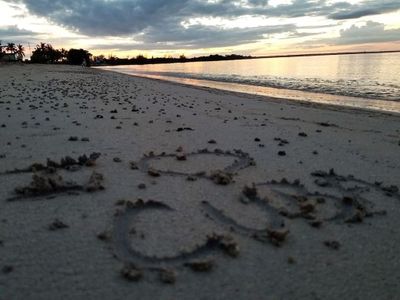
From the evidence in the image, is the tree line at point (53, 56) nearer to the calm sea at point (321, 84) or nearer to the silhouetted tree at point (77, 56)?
the silhouetted tree at point (77, 56)

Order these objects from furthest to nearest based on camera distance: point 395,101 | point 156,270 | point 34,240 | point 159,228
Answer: point 395,101
point 159,228
point 34,240
point 156,270

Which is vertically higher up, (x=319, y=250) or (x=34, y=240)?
(x=34, y=240)

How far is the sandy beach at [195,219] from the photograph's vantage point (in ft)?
8.98

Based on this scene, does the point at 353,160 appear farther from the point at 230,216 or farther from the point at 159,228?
the point at 159,228

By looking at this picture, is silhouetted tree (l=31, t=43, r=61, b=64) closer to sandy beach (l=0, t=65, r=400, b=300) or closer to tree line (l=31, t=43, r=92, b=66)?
tree line (l=31, t=43, r=92, b=66)

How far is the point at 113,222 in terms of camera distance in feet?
11.6

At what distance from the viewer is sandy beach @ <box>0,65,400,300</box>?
8.98 ft

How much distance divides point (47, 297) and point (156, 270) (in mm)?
Result: 789

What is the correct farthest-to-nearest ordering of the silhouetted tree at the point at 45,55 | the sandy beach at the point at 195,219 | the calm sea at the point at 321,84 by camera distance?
the silhouetted tree at the point at 45,55
the calm sea at the point at 321,84
the sandy beach at the point at 195,219

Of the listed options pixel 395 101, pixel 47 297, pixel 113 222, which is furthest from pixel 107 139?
pixel 395 101

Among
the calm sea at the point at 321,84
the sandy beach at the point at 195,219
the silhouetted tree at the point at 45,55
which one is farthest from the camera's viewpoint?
the silhouetted tree at the point at 45,55

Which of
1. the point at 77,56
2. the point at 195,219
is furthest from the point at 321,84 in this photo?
the point at 77,56

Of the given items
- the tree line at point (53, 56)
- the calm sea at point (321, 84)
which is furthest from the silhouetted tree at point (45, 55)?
the calm sea at point (321, 84)

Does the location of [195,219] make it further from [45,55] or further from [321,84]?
[45,55]
